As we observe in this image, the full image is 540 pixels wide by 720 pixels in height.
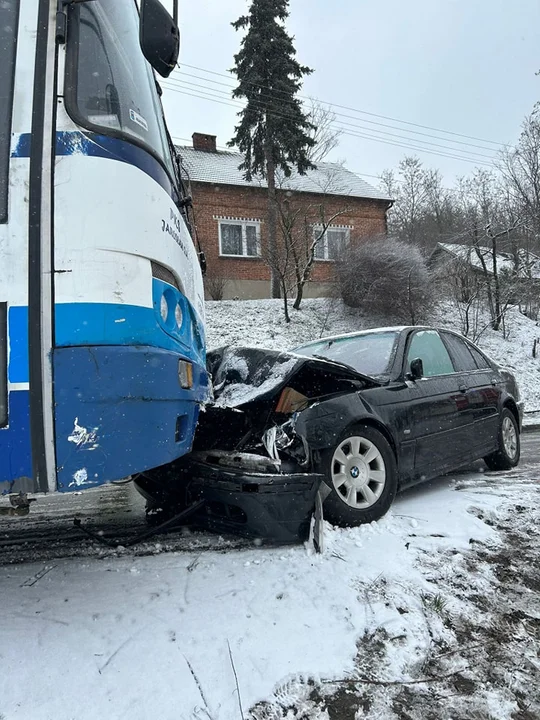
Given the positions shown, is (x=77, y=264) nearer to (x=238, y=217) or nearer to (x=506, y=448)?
(x=506, y=448)

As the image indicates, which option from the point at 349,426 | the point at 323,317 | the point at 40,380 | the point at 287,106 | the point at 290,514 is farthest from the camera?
the point at 287,106

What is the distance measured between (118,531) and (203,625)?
65.1 inches

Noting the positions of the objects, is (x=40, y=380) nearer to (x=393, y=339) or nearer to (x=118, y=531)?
(x=118, y=531)

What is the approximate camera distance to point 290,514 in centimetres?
323

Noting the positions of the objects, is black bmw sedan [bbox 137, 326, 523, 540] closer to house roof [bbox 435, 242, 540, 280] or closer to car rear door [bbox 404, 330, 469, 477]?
car rear door [bbox 404, 330, 469, 477]

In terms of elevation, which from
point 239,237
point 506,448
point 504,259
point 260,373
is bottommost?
point 506,448

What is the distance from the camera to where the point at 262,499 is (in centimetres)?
320

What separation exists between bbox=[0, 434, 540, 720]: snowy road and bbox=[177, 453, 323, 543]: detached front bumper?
135 mm

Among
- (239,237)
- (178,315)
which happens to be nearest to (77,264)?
(178,315)

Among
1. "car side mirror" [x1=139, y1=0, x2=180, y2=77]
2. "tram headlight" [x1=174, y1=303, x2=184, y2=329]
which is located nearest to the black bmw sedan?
"tram headlight" [x1=174, y1=303, x2=184, y2=329]

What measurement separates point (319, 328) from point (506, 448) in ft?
32.8

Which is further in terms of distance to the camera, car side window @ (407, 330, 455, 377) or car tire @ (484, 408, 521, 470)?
car tire @ (484, 408, 521, 470)

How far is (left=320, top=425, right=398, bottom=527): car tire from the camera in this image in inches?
140

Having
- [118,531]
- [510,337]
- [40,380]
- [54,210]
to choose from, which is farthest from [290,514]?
[510,337]
